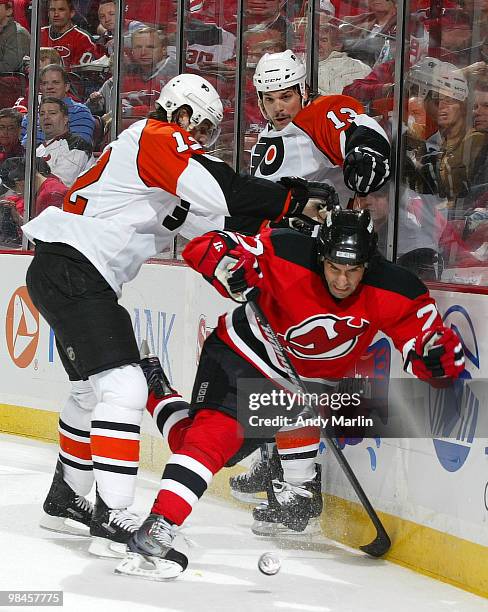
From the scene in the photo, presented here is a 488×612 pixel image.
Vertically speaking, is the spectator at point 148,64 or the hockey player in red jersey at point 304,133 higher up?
the spectator at point 148,64

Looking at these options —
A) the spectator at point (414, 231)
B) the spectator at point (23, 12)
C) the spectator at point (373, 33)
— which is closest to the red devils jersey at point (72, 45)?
the spectator at point (23, 12)

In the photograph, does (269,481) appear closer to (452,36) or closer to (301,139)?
(301,139)

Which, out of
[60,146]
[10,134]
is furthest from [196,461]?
[10,134]

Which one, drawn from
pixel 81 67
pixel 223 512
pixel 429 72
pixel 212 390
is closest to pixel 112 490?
pixel 212 390

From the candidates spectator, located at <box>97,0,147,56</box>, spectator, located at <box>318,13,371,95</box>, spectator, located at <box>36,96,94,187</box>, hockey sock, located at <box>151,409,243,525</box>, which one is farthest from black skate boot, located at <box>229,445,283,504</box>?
spectator, located at <box>97,0,147,56</box>

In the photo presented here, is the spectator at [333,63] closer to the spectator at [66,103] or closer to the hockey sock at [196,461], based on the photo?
the hockey sock at [196,461]

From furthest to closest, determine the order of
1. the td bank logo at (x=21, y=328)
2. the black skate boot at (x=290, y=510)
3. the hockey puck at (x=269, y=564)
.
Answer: the td bank logo at (x=21, y=328)
the black skate boot at (x=290, y=510)
the hockey puck at (x=269, y=564)

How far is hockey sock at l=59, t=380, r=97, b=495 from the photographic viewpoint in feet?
12.4

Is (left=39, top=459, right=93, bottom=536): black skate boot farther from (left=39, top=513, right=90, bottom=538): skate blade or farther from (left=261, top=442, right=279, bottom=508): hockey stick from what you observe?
(left=261, top=442, right=279, bottom=508): hockey stick

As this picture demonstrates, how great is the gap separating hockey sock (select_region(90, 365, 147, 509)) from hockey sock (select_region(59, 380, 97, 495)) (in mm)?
310

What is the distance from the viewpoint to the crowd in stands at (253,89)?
3.61 m

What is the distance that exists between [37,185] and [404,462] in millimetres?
3248

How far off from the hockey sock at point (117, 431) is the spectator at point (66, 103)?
2735mm

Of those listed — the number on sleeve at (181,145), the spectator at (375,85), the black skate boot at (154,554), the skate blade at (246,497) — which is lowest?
the skate blade at (246,497)
